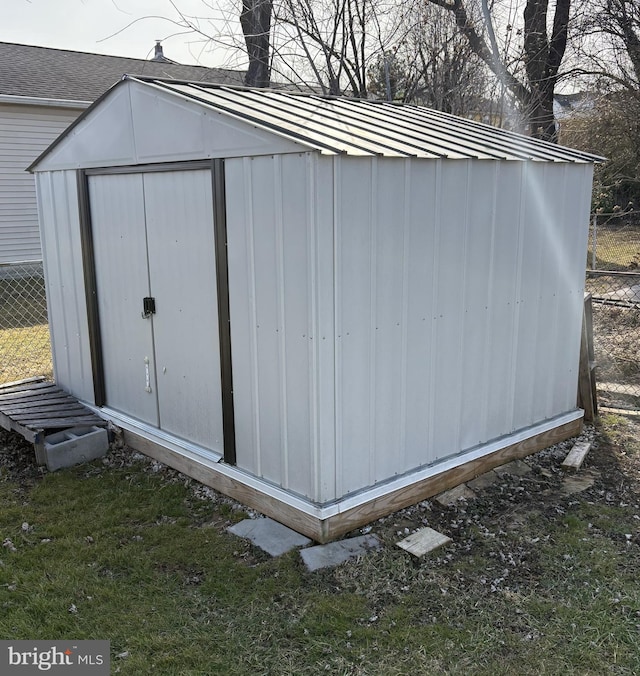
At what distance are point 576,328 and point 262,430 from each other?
2.54 meters

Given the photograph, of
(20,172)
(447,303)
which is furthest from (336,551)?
(20,172)

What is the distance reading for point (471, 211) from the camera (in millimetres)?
3953

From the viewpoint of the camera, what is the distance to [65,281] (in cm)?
534

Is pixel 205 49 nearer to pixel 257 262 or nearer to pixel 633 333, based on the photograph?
pixel 257 262

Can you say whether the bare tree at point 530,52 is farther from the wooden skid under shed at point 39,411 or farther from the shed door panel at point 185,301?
the wooden skid under shed at point 39,411

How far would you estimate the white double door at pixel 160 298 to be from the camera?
4.07 m

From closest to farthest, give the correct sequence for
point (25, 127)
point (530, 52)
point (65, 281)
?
1. point (65, 281)
2. point (530, 52)
3. point (25, 127)

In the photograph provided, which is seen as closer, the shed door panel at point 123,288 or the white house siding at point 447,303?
the white house siding at point 447,303

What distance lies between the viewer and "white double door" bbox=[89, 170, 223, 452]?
13.3 feet

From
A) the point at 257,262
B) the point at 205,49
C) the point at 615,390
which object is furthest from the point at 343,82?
the point at 257,262

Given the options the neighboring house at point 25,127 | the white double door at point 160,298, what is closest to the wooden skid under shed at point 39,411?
the white double door at point 160,298

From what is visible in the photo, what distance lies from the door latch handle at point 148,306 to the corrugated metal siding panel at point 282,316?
900 millimetres

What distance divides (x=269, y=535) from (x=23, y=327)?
661 centimetres

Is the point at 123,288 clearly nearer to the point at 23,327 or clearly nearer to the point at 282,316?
the point at 282,316
